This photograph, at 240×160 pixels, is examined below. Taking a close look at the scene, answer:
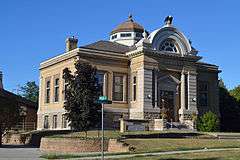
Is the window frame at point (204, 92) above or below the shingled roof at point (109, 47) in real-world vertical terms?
below

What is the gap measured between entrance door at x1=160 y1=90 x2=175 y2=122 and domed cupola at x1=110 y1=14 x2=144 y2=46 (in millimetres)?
10198

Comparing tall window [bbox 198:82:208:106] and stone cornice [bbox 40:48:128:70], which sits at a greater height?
stone cornice [bbox 40:48:128:70]

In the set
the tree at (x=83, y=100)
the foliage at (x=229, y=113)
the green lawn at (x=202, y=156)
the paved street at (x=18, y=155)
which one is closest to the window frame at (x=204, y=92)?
the foliage at (x=229, y=113)

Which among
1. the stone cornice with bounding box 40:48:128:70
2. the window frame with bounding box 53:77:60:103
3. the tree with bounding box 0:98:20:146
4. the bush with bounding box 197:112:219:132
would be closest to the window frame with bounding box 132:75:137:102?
the stone cornice with bounding box 40:48:128:70

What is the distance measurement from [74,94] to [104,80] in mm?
13315

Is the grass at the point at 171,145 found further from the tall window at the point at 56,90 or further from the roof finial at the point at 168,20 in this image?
the tall window at the point at 56,90

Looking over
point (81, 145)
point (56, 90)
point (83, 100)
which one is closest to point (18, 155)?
point (81, 145)

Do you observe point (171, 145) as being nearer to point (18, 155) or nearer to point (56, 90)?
point (18, 155)

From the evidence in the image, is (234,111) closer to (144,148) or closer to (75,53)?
(75,53)

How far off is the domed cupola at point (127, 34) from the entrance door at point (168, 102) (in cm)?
1020

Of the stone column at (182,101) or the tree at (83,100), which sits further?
the stone column at (182,101)

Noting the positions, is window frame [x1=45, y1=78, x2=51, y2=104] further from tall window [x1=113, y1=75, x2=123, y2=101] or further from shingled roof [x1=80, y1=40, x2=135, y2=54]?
tall window [x1=113, y1=75, x2=123, y2=101]

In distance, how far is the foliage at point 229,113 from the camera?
177 feet

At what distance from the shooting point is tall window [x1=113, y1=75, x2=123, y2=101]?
156 feet
